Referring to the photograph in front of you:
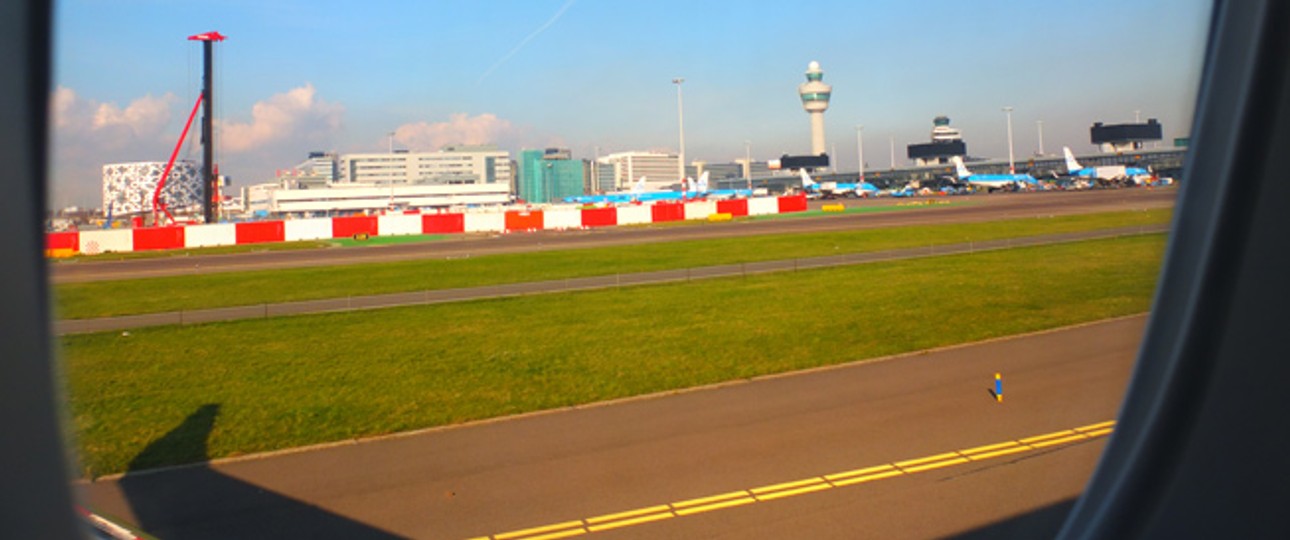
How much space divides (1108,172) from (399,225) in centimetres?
4051

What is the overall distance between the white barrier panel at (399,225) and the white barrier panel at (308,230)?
3.42 metres

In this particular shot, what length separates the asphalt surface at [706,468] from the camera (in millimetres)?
4262

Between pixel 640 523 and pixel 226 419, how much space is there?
4521 millimetres

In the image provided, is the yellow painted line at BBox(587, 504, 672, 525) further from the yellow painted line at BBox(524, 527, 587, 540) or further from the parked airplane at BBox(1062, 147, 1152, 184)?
the parked airplane at BBox(1062, 147, 1152, 184)

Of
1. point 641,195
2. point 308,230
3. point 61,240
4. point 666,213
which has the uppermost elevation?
point 641,195

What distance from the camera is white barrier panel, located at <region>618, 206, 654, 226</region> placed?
46.0 meters

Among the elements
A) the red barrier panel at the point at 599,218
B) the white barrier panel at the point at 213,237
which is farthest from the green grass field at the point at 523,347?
the red barrier panel at the point at 599,218

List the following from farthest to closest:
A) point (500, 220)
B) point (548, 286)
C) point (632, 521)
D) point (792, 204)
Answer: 1. point (792, 204)
2. point (500, 220)
3. point (548, 286)
4. point (632, 521)

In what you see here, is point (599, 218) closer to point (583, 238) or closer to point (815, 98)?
point (583, 238)

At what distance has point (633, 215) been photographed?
46.6 metres

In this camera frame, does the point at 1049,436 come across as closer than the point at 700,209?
Yes

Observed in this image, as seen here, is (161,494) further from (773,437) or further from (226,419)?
(773,437)

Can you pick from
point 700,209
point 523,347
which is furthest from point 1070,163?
point 700,209

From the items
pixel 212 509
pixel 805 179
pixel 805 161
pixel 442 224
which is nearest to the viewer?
pixel 212 509
